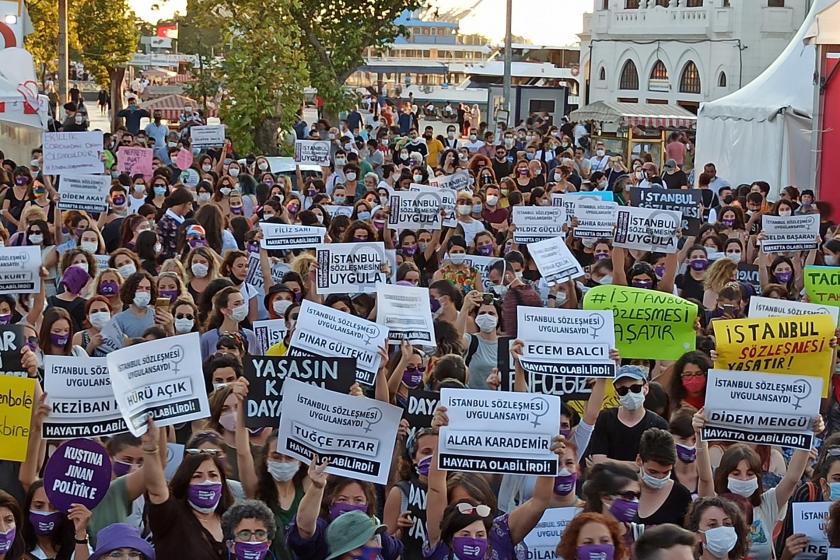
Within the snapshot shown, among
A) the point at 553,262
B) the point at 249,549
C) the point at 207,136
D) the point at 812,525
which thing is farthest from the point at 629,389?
the point at 207,136

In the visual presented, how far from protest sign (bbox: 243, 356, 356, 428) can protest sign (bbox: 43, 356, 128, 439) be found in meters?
0.67

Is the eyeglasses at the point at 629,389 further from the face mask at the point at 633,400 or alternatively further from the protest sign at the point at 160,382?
the protest sign at the point at 160,382

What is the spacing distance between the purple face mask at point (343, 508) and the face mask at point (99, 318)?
396cm

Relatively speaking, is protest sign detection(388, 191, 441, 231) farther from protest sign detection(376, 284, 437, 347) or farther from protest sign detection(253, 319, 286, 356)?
protest sign detection(376, 284, 437, 347)

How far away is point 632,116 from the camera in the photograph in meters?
33.3

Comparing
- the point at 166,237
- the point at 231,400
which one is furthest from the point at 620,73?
the point at 231,400

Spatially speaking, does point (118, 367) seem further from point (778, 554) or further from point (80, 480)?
point (778, 554)

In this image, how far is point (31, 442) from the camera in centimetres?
730

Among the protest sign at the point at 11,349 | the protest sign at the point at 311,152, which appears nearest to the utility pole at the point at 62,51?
the protest sign at the point at 311,152

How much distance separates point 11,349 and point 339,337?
183cm

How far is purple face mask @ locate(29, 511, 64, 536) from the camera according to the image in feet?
22.0

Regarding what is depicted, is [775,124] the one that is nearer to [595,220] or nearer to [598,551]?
[595,220]

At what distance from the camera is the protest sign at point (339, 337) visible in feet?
28.8

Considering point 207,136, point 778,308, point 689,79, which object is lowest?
point 778,308
